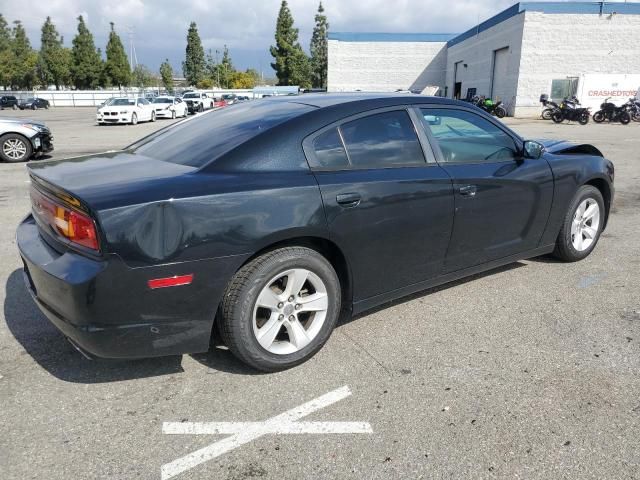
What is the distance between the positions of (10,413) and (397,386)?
203cm

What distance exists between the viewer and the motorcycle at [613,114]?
25.2m

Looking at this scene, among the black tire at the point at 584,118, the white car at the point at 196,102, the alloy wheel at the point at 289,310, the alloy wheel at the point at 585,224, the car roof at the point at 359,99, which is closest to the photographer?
the alloy wheel at the point at 289,310

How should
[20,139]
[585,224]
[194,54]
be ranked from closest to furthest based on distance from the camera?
[585,224] < [20,139] < [194,54]

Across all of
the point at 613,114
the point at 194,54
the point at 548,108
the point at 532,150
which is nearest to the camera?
the point at 532,150

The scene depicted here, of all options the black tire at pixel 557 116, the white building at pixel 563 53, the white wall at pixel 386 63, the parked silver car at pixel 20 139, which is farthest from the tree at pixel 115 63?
the parked silver car at pixel 20 139

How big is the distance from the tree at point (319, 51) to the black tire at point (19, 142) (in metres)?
69.6

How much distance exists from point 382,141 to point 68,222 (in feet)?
6.26

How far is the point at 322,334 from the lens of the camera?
120 inches

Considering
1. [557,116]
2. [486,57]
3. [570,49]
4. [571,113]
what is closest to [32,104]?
[486,57]

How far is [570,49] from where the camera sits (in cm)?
3066

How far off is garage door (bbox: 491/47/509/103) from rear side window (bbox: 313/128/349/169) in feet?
109

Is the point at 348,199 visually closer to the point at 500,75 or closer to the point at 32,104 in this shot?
the point at 500,75

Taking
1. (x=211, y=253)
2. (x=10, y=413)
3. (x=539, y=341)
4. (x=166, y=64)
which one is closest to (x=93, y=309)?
(x=211, y=253)

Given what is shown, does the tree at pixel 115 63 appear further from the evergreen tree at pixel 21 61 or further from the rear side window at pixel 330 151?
the rear side window at pixel 330 151
